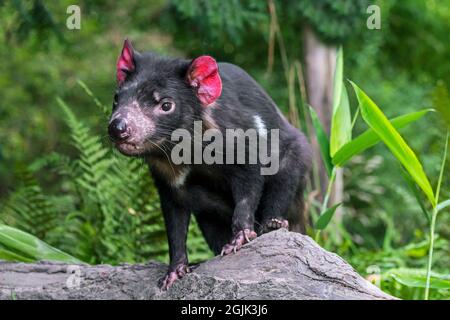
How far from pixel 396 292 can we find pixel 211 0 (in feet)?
10.2

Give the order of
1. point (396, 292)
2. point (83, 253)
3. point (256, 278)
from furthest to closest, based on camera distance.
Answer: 1. point (83, 253)
2. point (396, 292)
3. point (256, 278)

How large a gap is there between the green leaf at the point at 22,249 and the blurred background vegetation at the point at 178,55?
1047 millimetres

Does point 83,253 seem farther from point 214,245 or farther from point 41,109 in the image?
point 41,109

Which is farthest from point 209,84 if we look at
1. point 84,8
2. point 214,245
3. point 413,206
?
point 413,206

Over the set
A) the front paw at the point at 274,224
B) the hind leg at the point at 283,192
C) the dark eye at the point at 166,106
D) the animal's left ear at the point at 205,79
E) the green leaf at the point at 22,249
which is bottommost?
the green leaf at the point at 22,249

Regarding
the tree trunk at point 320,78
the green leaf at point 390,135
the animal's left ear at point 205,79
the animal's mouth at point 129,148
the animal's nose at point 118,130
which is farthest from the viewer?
the tree trunk at point 320,78

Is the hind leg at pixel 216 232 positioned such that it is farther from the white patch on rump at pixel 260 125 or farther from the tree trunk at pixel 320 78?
the tree trunk at pixel 320 78

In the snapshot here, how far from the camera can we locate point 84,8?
8.42 metres

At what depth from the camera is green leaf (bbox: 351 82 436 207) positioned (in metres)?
4.96

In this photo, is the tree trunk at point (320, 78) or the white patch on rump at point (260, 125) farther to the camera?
the tree trunk at point (320, 78)

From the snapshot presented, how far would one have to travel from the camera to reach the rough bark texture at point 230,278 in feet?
14.6

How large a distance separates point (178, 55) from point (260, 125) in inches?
185

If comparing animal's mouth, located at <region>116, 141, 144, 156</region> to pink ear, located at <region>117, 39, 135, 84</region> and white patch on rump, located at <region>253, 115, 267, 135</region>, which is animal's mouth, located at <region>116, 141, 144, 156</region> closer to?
pink ear, located at <region>117, 39, 135, 84</region>

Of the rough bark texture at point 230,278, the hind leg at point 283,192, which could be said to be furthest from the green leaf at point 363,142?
the rough bark texture at point 230,278
